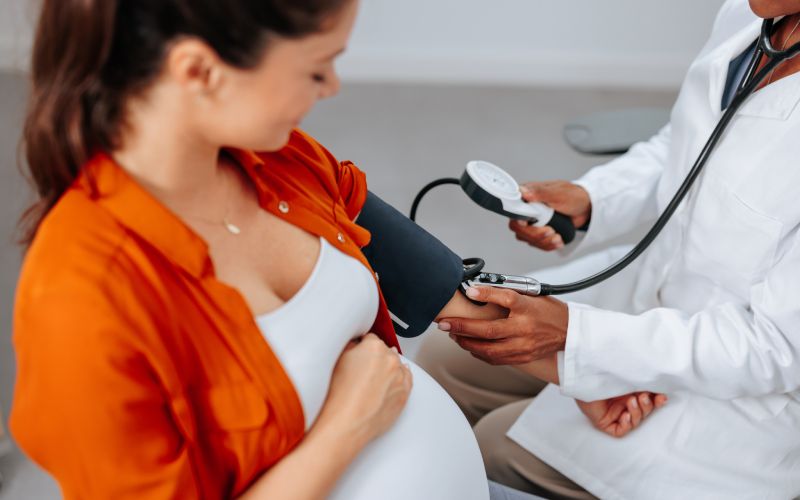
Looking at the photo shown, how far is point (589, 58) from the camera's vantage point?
3451 mm

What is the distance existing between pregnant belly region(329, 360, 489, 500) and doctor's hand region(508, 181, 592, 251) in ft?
1.52

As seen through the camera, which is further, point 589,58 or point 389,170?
point 589,58

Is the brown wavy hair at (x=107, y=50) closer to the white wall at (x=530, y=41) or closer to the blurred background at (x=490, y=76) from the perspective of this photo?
the blurred background at (x=490, y=76)

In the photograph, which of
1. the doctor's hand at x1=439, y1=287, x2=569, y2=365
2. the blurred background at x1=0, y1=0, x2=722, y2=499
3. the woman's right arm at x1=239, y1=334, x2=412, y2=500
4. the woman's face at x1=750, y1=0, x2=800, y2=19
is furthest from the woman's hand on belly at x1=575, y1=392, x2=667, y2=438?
the blurred background at x1=0, y1=0, x2=722, y2=499

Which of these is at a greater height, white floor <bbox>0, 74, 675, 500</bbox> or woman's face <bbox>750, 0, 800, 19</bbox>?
woman's face <bbox>750, 0, 800, 19</bbox>

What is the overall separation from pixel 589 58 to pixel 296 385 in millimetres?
2926

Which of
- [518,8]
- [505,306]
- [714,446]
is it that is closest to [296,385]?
[505,306]

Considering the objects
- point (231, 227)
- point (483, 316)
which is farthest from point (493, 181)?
point (231, 227)

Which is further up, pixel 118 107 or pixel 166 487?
pixel 118 107

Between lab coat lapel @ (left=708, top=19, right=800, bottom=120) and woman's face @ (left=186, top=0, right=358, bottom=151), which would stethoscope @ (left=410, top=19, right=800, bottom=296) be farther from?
woman's face @ (left=186, top=0, right=358, bottom=151)

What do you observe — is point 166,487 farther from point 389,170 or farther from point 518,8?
point 518,8

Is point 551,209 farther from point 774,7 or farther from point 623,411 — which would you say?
point 774,7

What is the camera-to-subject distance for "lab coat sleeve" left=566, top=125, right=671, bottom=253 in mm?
1527

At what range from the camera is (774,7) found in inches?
43.7
